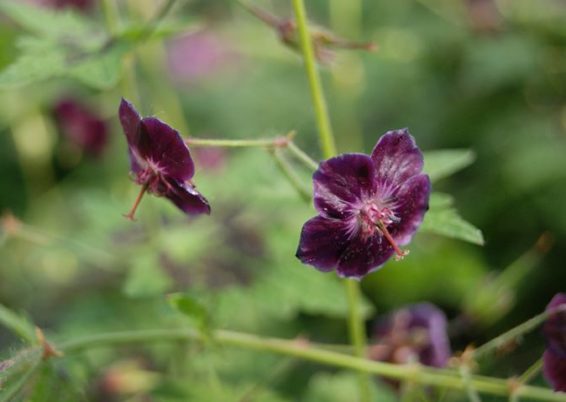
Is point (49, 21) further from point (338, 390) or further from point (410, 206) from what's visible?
point (338, 390)

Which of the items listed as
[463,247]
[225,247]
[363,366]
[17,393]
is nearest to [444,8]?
[463,247]

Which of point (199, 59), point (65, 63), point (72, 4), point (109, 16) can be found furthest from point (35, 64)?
point (199, 59)

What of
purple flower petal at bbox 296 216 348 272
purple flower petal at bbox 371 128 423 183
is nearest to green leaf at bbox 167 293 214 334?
purple flower petal at bbox 296 216 348 272

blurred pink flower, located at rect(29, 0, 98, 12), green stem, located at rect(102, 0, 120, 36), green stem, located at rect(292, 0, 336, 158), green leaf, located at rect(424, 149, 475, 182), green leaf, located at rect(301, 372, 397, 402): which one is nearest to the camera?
green stem, located at rect(292, 0, 336, 158)

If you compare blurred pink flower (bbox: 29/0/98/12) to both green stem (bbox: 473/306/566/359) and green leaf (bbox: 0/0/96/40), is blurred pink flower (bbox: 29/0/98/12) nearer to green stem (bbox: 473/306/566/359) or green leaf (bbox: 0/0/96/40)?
green leaf (bbox: 0/0/96/40)

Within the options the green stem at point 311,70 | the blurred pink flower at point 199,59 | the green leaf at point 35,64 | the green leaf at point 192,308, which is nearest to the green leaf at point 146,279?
the green leaf at point 192,308
